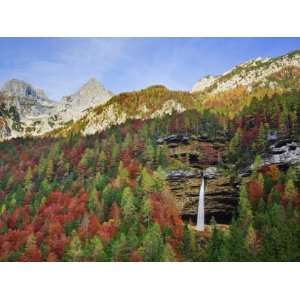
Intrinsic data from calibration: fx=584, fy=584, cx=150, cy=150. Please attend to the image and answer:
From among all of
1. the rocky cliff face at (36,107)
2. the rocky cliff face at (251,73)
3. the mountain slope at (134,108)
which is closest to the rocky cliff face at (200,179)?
the mountain slope at (134,108)

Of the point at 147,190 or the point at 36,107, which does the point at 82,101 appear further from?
the point at 147,190

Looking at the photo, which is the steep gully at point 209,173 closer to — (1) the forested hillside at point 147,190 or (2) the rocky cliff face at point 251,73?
(1) the forested hillside at point 147,190

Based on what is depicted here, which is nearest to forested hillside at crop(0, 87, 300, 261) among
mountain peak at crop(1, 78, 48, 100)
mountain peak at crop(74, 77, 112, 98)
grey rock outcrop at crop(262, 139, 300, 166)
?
grey rock outcrop at crop(262, 139, 300, 166)

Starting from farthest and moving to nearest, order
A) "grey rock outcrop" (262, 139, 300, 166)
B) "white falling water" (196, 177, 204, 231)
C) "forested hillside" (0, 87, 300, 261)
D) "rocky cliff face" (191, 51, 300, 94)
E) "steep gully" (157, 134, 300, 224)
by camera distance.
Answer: "rocky cliff face" (191, 51, 300, 94), "grey rock outcrop" (262, 139, 300, 166), "steep gully" (157, 134, 300, 224), "white falling water" (196, 177, 204, 231), "forested hillside" (0, 87, 300, 261)

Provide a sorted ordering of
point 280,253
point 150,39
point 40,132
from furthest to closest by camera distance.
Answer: point 40,132 → point 150,39 → point 280,253

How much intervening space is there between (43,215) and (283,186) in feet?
11.7

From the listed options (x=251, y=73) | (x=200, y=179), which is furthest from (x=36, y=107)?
(x=251, y=73)

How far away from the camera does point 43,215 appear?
8.78 m

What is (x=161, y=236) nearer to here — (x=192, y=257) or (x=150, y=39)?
(x=192, y=257)

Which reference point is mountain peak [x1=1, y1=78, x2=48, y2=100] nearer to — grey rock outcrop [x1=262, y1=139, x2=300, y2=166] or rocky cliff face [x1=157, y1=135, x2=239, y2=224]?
rocky cliff face [x1=157, y1=135, x2=239, y2=224]

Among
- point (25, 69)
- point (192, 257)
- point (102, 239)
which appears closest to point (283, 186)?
point (192, 257)

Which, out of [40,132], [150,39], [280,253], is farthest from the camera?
[40,132]

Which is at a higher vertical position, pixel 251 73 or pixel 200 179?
pixel 251 73

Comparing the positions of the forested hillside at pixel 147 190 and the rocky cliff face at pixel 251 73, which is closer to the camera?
the forested hillside at pixel 147 190
